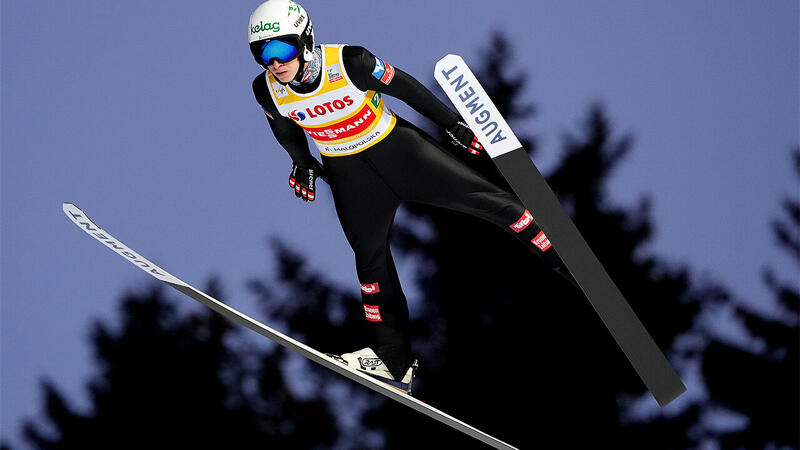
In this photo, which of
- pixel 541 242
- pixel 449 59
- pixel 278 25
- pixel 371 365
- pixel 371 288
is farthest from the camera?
pixel 371 365

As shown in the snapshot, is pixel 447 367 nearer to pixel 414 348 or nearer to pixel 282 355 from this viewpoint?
pixel 414 348

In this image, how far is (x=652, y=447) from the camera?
508 centimetres

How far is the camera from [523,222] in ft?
11.0

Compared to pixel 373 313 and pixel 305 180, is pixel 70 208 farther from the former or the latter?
pixel 373 313

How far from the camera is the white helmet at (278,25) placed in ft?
9.82

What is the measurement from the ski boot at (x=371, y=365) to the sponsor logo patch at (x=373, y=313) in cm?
13

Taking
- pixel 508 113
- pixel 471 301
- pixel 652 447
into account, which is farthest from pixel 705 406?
pixel 508 113

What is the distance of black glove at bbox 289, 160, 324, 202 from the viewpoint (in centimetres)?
339

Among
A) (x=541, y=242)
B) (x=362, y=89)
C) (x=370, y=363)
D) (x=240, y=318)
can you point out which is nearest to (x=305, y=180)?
(x=362, y=89)

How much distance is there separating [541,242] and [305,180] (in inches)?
32.1

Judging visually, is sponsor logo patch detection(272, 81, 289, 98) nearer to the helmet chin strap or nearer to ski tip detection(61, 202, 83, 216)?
the helmet chin strap

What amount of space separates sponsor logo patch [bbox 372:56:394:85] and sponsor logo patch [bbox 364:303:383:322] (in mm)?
831

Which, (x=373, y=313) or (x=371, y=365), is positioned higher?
(x=373, y=313)

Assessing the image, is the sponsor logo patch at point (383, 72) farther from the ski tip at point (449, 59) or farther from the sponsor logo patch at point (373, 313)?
the sponsor logo patch at point (373, 313)
